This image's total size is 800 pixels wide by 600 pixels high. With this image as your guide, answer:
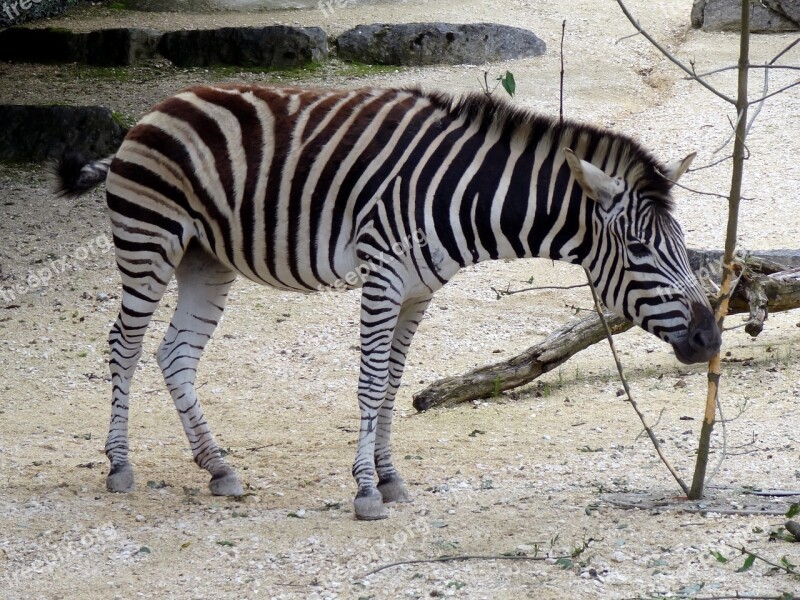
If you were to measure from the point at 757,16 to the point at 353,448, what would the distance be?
17.4m

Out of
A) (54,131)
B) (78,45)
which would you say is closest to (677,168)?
(54,131)

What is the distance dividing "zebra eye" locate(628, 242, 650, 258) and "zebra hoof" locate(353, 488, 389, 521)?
6.76ft

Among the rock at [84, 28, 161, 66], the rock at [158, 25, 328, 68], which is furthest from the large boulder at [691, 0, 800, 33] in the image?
the rock at [84, 28, 161, 66]

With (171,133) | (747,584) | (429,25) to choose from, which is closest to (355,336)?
(171,133)

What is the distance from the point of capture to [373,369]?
5559 millimetres

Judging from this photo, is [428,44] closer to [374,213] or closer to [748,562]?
[374,213]

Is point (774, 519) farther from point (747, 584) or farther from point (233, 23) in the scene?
point (233, 23)

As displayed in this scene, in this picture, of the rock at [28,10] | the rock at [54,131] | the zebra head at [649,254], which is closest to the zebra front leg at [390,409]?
the zebra head at [649,254]

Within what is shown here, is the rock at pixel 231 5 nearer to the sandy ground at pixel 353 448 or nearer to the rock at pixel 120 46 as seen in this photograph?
the rock at pixel 120 46

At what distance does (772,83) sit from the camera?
57.3 ft

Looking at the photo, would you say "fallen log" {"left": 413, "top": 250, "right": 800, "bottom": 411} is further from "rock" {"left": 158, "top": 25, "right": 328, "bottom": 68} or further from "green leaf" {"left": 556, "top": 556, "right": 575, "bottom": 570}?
"rock" {"left": 158, "top": 25, "right": 328, "bottom": 68}

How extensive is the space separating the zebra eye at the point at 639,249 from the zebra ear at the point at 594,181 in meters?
0.25

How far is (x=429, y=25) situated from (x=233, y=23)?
4.67m

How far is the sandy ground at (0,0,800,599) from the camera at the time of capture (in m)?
4.74
